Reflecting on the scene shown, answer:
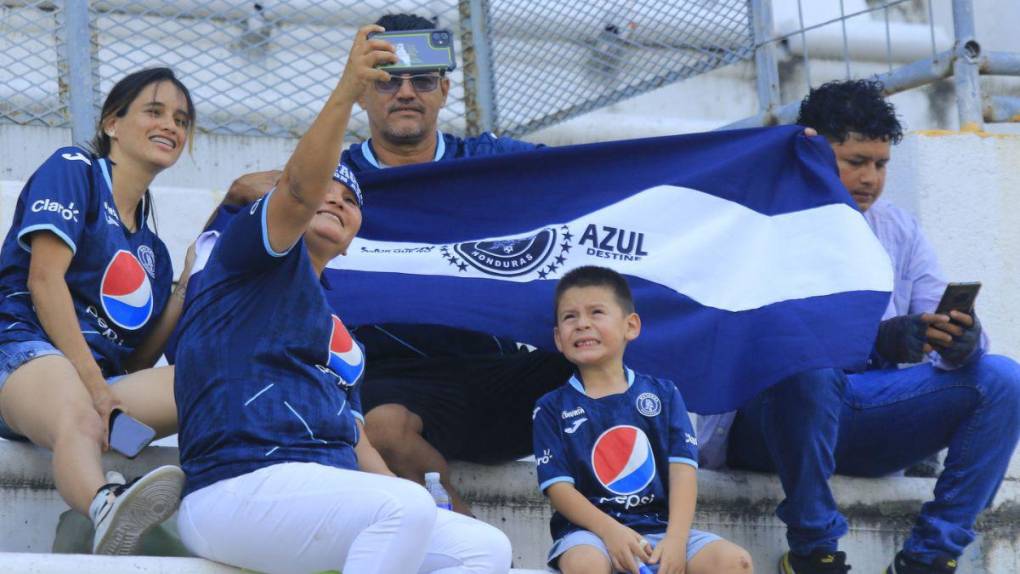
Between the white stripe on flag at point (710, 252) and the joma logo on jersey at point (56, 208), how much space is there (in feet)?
3.10

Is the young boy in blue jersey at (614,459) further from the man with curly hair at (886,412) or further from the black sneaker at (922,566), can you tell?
the black sneaker at (922,566)

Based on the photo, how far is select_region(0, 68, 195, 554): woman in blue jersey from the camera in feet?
15.5

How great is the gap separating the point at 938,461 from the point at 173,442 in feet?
8.76

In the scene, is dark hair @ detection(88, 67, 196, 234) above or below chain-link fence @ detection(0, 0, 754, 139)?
below

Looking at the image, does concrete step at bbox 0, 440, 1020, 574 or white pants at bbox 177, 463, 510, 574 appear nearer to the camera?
white pants at bbox 177, 463, 510, 574

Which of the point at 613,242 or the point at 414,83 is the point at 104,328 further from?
the point at 613,242

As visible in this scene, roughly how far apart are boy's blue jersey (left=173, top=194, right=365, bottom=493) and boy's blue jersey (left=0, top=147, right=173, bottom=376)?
0.80 m

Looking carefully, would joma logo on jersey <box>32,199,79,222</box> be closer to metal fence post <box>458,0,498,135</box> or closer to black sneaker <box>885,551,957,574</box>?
metal fence post <box>458,0,498,135</box>

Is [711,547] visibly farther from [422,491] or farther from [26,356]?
[26,356]

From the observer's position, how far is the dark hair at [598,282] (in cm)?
518

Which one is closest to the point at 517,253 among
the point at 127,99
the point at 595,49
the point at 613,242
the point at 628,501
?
the point at 613,242

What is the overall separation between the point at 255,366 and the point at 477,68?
10.5ft

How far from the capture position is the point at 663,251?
571 centimetres

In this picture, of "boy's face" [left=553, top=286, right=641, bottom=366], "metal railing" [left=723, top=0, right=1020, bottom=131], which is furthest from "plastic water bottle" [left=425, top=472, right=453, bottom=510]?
"metal railing" [left=723, top=0, right=1020, bottom=131]
